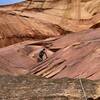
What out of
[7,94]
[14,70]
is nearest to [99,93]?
[7,94]

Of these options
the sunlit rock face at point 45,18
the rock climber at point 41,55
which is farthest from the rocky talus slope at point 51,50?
the rock climber at point 41,55

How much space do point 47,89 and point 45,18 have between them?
14444 mm

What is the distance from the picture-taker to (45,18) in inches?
1099

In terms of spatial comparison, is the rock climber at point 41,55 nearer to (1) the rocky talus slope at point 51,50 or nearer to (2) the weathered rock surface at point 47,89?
(1) the rocky talus slope at point 51,50

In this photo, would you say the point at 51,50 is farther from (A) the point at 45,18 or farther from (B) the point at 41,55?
(A) the point at 45,18

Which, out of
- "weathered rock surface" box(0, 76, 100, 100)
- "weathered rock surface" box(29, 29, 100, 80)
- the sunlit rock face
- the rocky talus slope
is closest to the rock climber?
the rocky talus slope

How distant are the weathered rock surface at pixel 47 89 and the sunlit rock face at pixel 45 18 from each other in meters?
12.5

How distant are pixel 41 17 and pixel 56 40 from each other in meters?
4.53

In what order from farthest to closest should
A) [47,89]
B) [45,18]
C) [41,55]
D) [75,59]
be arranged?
[45,18] < [41,55] < [75,59] < [47,89]

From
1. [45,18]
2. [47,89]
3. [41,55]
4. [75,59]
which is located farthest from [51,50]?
[47,89]

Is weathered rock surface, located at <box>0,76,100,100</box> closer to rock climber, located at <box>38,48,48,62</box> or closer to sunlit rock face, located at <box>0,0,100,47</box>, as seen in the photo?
rock climber, located at <box>38,48,48,62</box>

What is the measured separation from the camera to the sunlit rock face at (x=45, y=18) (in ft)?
89.0

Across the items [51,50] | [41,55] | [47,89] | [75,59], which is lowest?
[47,89]

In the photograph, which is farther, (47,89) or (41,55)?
(41,55)
